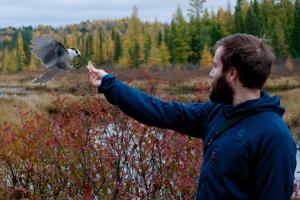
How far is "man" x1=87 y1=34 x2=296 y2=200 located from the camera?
84.2 inches

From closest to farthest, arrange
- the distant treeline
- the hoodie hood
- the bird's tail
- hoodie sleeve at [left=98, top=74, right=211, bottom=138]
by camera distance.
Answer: the hoodie hood < hoodie sleeve at [left=98, top=74, right=211, bottom=138] < the bird's tail < the distant treeline

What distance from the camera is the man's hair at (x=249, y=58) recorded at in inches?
89.2

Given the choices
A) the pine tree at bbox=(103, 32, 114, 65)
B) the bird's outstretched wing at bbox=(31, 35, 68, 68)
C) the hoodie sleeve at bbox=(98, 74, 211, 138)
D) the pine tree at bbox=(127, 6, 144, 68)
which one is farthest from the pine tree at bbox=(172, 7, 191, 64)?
the hoodie sleeve at bbox=(98, 74, 211, 138)

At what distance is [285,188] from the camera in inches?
84.7

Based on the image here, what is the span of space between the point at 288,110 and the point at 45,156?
472 inches

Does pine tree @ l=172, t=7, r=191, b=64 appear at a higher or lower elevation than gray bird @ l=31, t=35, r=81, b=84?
lower

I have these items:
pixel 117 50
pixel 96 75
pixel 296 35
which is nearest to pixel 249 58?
pixel 96 75

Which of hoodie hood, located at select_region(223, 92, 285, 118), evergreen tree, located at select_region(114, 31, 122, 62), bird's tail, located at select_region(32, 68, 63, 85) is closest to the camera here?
hoodie hood, located at select_region(223, 92, 285, 118)

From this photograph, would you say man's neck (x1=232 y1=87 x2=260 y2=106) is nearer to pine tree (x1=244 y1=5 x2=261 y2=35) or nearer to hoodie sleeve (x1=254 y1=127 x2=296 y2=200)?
hoodie sleeve (x1=254 y1=127 x2=296 y2=200)

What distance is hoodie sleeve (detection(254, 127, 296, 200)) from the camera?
83.4 inches

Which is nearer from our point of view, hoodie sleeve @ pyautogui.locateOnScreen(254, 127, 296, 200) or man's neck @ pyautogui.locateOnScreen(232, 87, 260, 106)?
hoodie sleeve @ pyautogui.locateOnScreen(254, 127, 296, 200)

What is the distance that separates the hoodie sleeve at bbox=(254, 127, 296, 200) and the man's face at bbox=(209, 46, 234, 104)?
302 millimetres

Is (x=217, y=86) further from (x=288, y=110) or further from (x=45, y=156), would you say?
(x=288, y=110)

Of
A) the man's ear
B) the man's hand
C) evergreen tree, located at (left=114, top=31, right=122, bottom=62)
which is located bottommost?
evergreen tree, located at (left=114, top=31, right=122, bottom=62)
